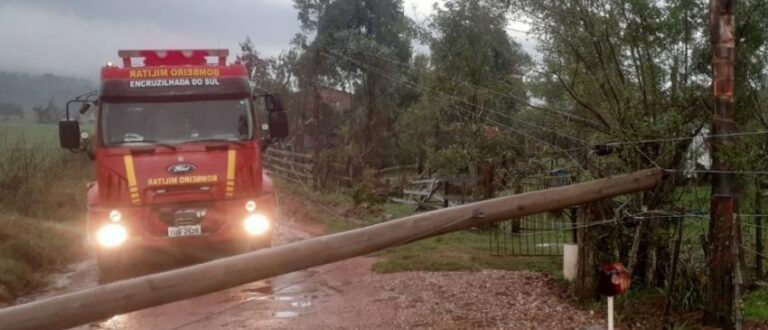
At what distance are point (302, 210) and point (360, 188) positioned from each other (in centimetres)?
219

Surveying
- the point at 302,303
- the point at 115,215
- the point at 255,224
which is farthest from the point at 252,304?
the point at 115,215

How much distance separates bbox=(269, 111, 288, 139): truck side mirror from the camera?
9.29 meters

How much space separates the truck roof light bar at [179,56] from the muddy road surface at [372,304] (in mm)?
3382

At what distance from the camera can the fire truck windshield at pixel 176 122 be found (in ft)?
27.4

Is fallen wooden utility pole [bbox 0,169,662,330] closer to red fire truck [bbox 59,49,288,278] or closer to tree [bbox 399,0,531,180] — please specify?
red fire truck [bbox 59,49,288,278]

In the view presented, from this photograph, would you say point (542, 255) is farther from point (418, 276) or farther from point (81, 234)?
point (81, 234)

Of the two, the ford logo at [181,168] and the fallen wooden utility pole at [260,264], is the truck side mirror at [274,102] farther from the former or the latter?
the fallen wooden utility pole at [260,264]

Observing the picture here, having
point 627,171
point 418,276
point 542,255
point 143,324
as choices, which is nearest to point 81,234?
point 143,324

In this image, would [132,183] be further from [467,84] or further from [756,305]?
[467,84]

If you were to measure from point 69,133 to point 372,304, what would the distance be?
4.86 meters

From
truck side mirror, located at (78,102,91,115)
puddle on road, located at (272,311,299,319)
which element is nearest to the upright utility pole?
puddle on road, located at (272,311,299,319)

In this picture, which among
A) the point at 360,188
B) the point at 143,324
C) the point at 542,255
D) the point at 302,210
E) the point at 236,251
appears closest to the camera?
the point at 143,324

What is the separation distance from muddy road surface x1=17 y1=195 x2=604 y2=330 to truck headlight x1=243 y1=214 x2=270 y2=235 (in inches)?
30.3

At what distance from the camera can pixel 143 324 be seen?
7109 mm
